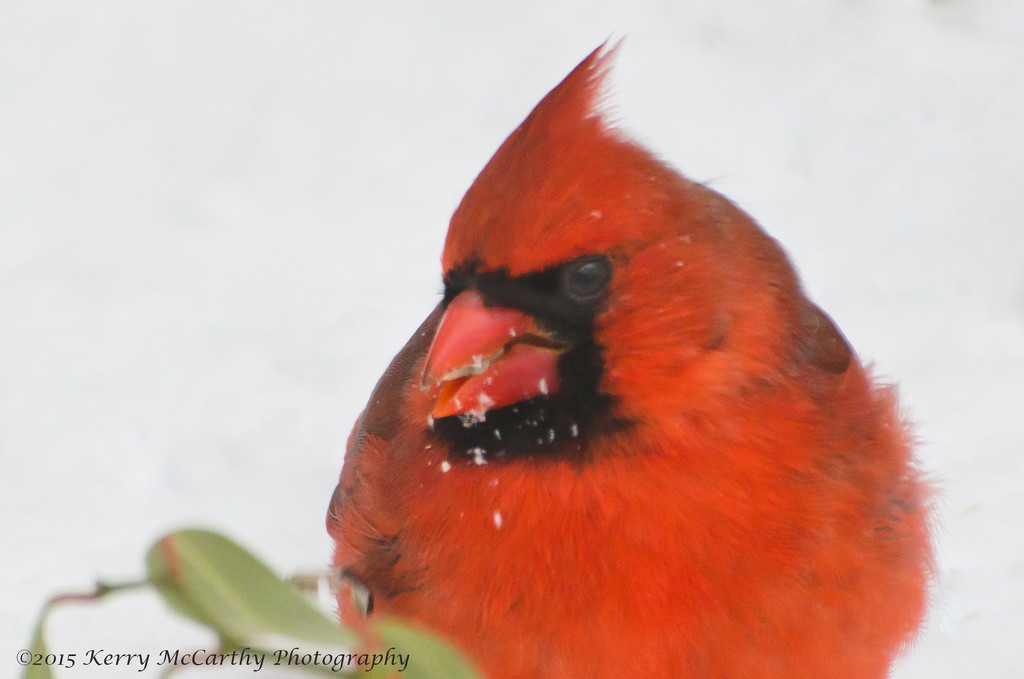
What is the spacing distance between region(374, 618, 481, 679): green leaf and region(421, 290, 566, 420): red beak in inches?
24.0

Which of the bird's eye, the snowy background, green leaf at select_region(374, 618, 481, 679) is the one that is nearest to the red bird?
the bird's eye

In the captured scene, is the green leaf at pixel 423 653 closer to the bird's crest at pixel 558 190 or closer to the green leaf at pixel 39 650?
the green leaf at pixel 39 650

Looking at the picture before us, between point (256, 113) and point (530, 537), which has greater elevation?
point (256, 113)

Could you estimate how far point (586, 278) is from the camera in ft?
3.64

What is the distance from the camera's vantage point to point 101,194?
3.24 m

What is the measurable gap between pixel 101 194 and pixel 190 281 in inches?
19.7

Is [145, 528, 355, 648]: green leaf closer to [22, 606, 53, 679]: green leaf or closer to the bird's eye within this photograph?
[22, 606, 53, 679]: green leaf

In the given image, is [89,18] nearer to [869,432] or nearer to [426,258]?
[426,258]

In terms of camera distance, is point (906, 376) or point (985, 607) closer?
point (985, 607)

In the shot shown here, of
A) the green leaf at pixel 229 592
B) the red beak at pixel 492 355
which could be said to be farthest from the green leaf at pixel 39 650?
the red beak at pixel 492 355

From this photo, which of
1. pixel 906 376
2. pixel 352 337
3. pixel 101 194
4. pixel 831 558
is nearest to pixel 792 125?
pixel 906 376

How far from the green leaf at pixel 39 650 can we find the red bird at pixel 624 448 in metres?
0.62

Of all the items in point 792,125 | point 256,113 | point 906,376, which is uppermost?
point 256,113

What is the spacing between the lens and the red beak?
1.12m
